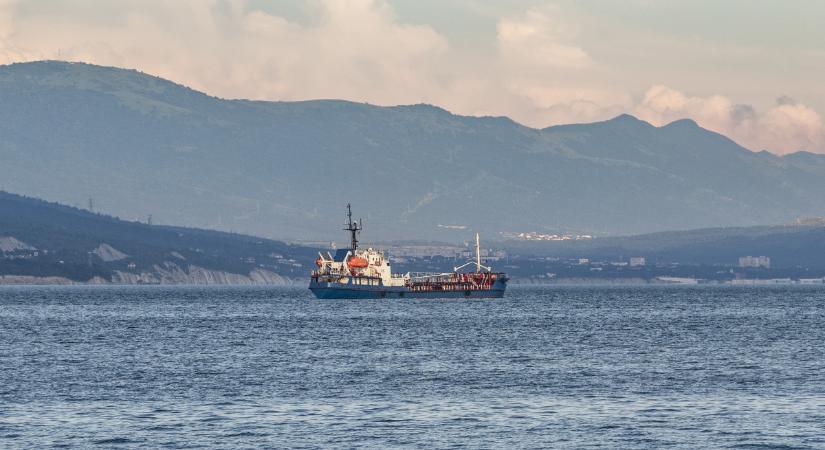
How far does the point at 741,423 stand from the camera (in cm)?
8650

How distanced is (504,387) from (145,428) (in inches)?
1163

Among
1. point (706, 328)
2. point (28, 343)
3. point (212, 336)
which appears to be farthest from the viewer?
point (706, 328)

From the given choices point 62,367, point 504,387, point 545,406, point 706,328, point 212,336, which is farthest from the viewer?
point 706,328

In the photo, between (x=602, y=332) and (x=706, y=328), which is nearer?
(x=602, y=332)

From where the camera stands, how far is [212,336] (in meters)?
172

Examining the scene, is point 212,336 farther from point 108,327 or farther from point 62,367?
point 62,367

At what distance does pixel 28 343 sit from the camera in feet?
522

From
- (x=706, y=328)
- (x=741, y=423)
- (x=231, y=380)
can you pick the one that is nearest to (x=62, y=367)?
(x=231, y=380)

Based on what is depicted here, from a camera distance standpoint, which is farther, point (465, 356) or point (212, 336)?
point (212, 336)

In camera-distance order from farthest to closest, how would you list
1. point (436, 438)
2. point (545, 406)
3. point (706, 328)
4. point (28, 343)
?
point (706, 328) < point (28, 343) < point (545, 406) < point (436, 438)

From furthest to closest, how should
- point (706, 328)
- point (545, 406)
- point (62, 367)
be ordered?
1. point (706, 328)
2. point (62, 367)
3. point (545, 406)

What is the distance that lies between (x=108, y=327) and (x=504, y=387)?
339 ft

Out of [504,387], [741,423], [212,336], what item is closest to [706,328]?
[212,336]

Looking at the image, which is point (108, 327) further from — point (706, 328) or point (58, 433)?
point (58, 433)
